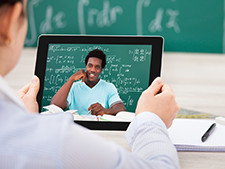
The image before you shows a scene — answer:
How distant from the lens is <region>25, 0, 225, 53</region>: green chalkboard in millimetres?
3045

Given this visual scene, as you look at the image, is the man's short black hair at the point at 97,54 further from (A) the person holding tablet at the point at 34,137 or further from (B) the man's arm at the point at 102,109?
(A) the person holding tablet at the point at 34,137

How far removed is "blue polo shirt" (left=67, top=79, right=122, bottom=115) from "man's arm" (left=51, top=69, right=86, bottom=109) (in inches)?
0.4

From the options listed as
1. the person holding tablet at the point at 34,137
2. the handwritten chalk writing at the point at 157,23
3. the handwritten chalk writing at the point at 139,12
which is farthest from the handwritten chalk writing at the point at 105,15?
the person holding tablet at the point at 34,137

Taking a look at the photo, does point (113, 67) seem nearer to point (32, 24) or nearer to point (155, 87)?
point (155, 87)

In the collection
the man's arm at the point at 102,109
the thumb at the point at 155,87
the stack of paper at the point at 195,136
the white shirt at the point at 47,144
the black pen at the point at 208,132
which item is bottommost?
the stack of paper at the point at 195,136

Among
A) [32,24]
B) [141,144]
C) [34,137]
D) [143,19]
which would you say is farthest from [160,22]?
[34,137]

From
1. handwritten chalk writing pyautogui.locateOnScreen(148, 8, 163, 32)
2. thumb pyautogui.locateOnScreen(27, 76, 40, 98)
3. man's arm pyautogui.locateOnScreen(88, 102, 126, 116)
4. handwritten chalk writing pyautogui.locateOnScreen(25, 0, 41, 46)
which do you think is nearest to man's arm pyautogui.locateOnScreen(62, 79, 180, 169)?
man's arm pyautogui.locateOnScreen(88, 102, 126, 116)

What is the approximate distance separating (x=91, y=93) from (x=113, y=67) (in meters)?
0.09

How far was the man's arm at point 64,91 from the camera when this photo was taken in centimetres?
83

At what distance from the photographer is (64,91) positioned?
84 centimetres

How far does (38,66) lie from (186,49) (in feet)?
8.04

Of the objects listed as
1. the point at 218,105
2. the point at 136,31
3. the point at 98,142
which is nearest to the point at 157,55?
the point at 98,142

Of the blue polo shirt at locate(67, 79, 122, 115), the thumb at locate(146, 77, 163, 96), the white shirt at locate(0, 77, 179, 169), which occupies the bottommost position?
the blue polo shirt at locate(67, 79, 122, 115)

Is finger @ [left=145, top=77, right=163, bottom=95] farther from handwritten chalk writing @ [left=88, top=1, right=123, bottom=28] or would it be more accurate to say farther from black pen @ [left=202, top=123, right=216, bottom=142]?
handwritten chalk writing @ [left=88, top=1, right=123, bottom=28]
